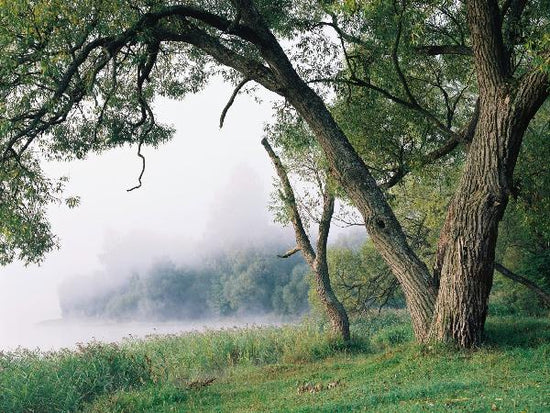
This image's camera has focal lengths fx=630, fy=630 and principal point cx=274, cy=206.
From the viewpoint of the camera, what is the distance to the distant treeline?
4572 centimetres

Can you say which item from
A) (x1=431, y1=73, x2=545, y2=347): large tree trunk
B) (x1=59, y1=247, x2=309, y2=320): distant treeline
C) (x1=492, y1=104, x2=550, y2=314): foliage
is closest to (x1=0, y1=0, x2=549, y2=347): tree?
(x1=431, y1=73, x2=545, y2=347): large tree trunk

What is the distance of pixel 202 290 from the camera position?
158 feet

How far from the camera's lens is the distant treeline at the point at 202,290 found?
45719 millimetres

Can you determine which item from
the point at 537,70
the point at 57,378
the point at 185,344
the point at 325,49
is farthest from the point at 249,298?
the point at 537,70

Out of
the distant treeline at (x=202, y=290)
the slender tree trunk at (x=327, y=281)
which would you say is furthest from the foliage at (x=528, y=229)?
the distant treeline at (x=202, y=290)

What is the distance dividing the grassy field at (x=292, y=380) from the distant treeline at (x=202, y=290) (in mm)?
29360

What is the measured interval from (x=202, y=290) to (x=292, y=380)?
36.0 meters

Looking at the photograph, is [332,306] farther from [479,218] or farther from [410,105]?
[479,218]

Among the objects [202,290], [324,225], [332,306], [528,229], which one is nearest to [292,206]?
[324,225]

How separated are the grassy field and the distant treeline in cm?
2936

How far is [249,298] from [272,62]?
35225 mm

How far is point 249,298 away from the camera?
155ft

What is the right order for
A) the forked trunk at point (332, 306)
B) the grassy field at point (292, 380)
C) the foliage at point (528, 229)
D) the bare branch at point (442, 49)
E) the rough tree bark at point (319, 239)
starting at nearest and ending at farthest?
the grassy field at point (292, 380), the bare branch at point (442, 49), the foliage at point (528, 229), the forked trunk at point (332, 306), the rough tree bark at point (319, 239)

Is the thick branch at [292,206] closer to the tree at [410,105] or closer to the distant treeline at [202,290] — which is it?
the tree at [410,105]
